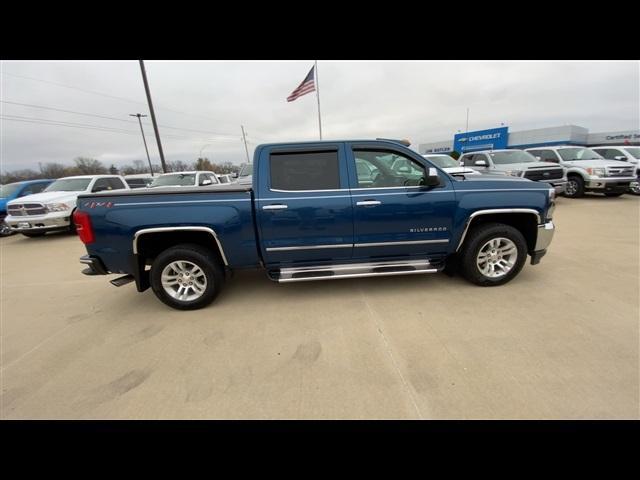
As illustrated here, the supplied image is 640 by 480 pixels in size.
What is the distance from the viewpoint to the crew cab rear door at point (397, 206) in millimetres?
3213

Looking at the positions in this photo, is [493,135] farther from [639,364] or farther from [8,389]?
[8,389]

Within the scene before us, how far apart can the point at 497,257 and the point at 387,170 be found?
184cm

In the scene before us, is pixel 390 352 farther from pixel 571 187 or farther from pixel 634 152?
pixel 634 152

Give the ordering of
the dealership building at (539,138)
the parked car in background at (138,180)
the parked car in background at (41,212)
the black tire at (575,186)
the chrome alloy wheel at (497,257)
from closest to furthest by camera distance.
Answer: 1. the chrome alloy wheel at (497,257)
2. the parked car in background at (41,212)
3. the black tire at (575,186)
4. the parked car in background at (138,180)
5. the dealership building at (539,138)

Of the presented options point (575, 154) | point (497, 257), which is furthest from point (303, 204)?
point (575, 154)

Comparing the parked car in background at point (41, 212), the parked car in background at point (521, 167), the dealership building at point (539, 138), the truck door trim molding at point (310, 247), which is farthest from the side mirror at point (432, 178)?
the dealership building at point (539, 138)

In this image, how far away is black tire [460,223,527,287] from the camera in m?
3.43

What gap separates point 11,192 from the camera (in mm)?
8953

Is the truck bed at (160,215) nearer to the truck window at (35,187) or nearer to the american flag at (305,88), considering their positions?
A: the truck window at (35,187)

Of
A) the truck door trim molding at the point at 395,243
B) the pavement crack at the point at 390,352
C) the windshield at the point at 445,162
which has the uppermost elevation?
the windshield at the point at 445,162

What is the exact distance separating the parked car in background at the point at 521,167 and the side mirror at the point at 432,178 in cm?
705

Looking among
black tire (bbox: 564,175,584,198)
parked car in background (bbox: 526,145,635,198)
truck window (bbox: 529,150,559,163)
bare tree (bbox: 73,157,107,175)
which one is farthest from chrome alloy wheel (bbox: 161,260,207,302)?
bare tree (bbox: 73,157,107,175)
